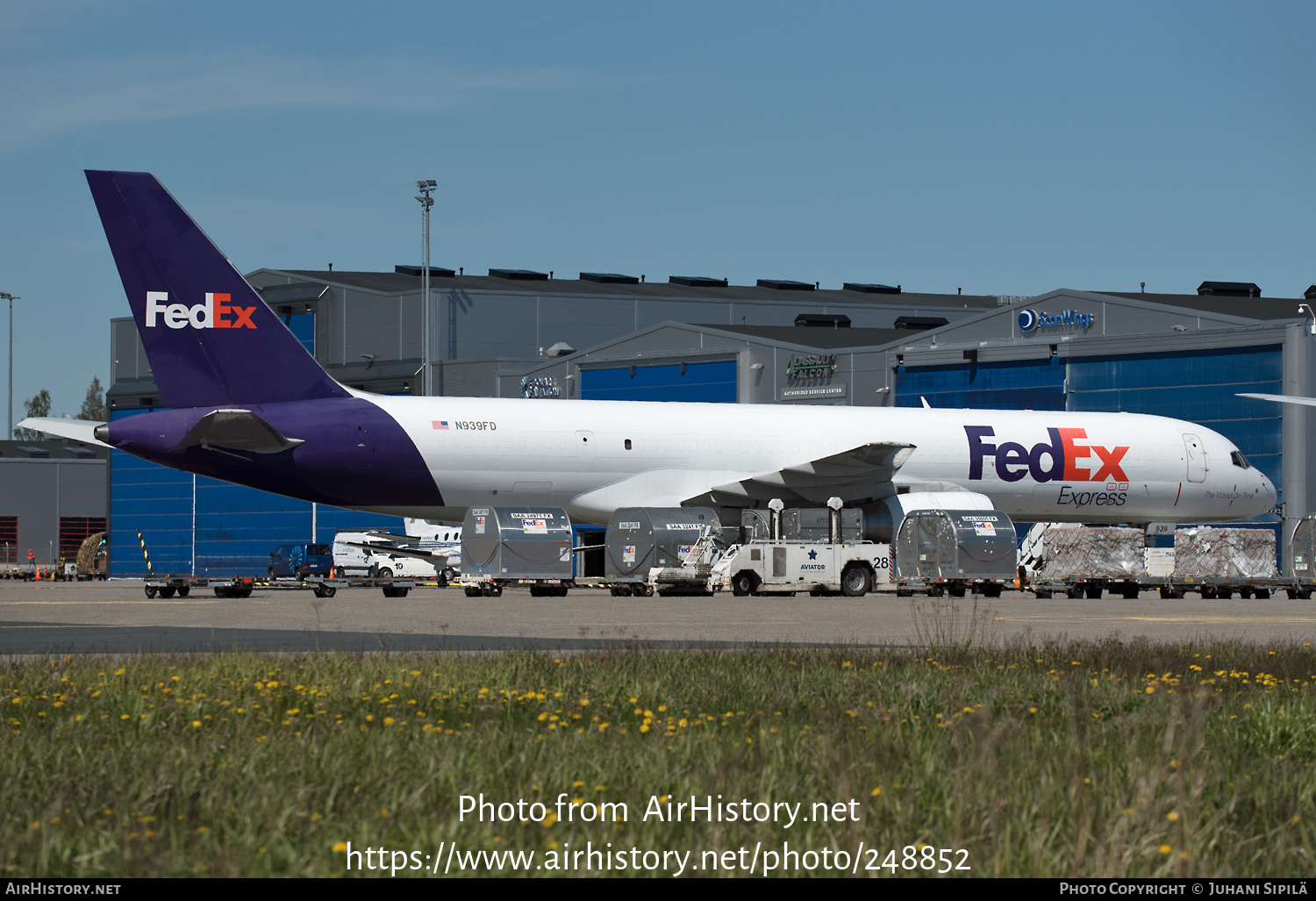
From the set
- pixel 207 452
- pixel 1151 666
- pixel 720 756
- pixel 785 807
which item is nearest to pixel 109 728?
pixel 720 756

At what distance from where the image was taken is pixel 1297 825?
22.7ft

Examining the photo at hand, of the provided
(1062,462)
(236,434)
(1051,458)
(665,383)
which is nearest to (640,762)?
(236,434)

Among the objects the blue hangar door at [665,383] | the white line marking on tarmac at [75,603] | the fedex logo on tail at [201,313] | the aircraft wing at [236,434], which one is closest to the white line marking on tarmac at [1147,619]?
the white line marking on tarmac at [75,603]

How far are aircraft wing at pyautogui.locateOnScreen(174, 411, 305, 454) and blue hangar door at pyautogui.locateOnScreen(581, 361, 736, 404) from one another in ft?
137

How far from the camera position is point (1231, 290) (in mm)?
82938

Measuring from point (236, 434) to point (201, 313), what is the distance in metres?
3.24

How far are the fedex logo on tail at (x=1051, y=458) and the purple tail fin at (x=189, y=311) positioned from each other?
19.8 meters

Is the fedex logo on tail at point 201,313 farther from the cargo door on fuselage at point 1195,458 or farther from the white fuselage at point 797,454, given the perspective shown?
the cargo door on fuselage at point 1195,458

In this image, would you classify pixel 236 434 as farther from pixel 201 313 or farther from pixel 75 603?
pixel 75 603

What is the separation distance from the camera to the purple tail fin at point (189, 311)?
3609cm

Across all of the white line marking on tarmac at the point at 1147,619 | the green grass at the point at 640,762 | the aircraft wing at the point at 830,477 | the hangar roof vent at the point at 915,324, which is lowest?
the white line marking on tarmac at the point at 1147,619

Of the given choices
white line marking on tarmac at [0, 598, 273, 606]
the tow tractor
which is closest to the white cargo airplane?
the tow tractor

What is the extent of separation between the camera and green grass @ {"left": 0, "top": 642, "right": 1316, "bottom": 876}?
6.30 m

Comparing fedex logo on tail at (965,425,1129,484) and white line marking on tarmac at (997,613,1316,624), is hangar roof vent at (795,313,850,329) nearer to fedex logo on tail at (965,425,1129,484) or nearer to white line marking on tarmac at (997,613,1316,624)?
fedex logo on tail at (965,425,1129,484)
